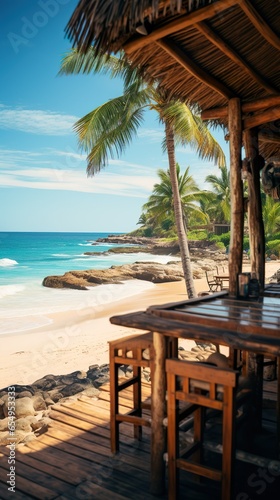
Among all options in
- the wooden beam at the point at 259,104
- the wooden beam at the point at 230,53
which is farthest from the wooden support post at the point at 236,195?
the wooden beam at the point at 230,53

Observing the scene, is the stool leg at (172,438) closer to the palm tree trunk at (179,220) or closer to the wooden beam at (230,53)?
the wooden beam at (230,53)

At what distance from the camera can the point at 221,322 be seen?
7.17 feet

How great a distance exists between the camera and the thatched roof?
8.40ft

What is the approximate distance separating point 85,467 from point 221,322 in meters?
1.57

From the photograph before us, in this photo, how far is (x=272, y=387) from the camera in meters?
4.21

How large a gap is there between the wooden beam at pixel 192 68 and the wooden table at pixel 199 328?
191cm

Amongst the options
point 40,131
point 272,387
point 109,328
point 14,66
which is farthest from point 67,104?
point 272,387

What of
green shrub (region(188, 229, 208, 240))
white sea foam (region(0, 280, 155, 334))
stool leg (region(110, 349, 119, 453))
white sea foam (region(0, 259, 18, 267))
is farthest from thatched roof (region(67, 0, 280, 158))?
white sea foam (region(0, 259, 18, 267))

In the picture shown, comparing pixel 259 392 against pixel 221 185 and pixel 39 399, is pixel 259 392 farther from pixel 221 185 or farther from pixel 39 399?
pixel 221 185

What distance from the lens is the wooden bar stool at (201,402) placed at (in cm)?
203

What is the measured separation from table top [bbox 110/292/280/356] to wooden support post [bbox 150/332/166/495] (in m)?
0.16

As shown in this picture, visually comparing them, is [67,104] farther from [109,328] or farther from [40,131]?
[109,328]

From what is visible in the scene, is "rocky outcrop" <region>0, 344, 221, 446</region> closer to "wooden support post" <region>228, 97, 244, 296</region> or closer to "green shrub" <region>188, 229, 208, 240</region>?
"wooden support post" <region>228, 97, 244, 296</region>

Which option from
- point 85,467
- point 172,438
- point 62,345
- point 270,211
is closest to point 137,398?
point 85,467
